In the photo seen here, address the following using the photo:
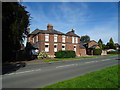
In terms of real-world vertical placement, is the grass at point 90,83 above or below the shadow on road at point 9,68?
above

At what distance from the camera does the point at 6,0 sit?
8891 mm

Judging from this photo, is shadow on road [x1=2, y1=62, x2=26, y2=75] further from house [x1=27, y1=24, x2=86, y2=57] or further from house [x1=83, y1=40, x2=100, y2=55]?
house [x1=83, y1=40, x2=100, y2=55]

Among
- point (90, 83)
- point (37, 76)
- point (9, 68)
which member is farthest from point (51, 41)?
point (90, 83)

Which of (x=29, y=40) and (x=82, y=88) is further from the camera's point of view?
(x=29, y=40)

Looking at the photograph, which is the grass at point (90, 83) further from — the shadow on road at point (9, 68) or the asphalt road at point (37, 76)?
the shadow on road at point (9, 68)

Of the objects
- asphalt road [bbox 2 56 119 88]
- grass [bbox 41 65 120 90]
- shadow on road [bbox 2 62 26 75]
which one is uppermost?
grass [bbox 41 65 120 90]

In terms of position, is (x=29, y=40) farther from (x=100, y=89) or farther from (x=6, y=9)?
(x=100, y=89)

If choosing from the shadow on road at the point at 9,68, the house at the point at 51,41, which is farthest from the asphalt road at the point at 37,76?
the house at the point at 51,41

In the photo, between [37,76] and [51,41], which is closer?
[37,76]

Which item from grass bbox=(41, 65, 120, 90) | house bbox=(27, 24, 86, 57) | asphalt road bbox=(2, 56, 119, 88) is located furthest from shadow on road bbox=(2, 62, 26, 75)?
house bbox=(27, 24, 86, 57)

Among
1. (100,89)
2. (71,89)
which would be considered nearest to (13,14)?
(71,89)

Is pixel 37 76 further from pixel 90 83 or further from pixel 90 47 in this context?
pixel 90 47

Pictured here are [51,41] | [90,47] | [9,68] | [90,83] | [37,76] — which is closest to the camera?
[90,83]

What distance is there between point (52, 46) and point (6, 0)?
68.5 feet
